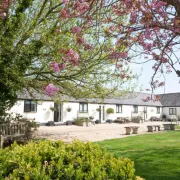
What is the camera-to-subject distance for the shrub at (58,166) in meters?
3.26

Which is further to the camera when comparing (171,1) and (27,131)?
(27,131)

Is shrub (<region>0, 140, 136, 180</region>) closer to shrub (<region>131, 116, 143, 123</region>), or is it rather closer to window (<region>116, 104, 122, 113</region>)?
shrub (<region>131, 116, 143, 123</region>)

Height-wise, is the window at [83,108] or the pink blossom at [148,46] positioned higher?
the pink blossom at [148,46]

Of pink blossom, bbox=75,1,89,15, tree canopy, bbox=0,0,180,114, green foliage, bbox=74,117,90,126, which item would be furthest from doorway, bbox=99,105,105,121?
pink blossom, bbox=75,1,89,15

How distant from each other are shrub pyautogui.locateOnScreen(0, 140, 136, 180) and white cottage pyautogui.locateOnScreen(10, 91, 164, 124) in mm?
20769

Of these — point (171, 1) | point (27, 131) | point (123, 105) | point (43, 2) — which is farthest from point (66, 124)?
point (171, 1)

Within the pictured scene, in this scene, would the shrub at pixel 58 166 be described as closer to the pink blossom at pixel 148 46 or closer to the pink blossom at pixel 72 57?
the pink blossom at pixel 72 57

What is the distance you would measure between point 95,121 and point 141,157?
1247 inches

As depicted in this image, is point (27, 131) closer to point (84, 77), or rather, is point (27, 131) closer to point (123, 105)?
point (84, 77)

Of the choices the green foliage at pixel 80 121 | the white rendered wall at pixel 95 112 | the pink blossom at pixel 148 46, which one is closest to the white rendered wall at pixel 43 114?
the white rendered wall at pixel 95 112

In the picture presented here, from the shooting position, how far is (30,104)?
34312 mm

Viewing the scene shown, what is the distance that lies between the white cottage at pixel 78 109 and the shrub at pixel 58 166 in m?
20.8

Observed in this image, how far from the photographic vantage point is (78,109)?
132ft

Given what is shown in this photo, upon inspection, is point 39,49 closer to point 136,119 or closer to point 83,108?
point 83,108
